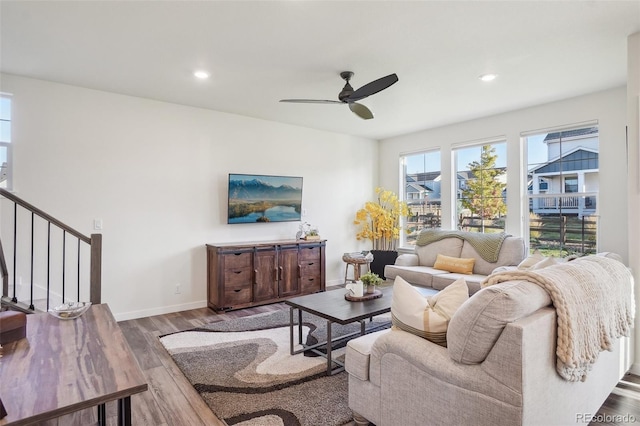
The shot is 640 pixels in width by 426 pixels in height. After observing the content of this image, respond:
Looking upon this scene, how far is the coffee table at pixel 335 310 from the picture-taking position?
107 inches

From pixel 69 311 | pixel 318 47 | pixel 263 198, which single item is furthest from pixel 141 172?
pixel 318 47

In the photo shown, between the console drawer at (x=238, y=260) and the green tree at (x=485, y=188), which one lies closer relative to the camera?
the console drawer at (x=238, y=260)

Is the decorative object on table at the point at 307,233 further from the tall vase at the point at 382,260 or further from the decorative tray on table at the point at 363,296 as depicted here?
the decorative tray on table at the point at 363,296

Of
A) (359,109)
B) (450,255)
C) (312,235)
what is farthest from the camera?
(312,235)

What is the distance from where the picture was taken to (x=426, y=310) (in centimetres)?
189

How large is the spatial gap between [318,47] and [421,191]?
3.90 meters

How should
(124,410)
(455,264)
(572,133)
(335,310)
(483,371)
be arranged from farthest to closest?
1. (455,264)
2. (572,133)
3. (335,310)
4. (483,371)
5. (124,410)

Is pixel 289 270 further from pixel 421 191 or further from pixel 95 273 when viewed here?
pixel 421 191

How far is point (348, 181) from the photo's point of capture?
6.34 metres

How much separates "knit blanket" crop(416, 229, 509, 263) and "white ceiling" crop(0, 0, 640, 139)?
70.0 inches

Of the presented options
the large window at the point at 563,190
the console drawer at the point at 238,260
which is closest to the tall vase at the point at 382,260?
the large window at the point at 563,190

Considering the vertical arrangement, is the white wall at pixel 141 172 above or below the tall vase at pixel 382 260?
above

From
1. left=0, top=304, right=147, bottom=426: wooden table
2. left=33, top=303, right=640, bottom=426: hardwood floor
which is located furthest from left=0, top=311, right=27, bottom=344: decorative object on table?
left=33, top=303, right=640, bottom=426: hardwood floor

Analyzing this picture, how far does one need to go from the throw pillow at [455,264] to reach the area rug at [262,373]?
135cm
